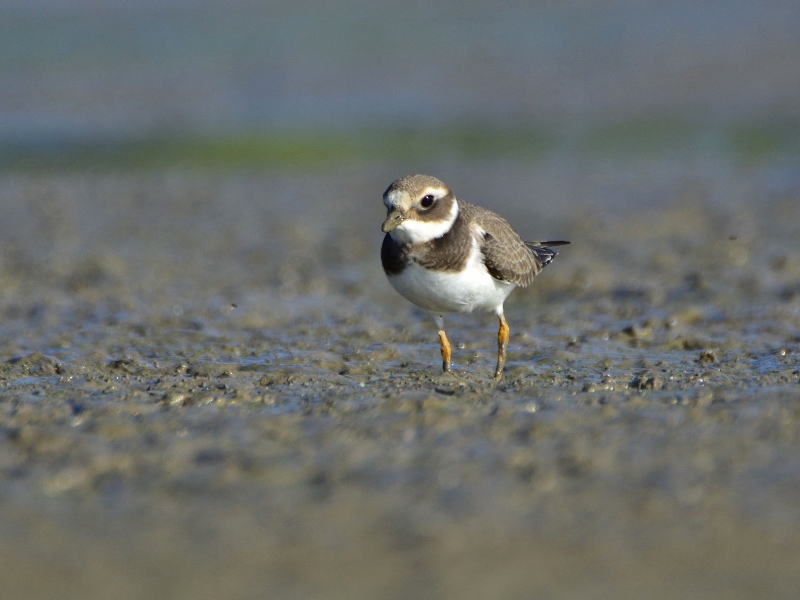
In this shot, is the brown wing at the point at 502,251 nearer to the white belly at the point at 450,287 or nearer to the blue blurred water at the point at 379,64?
the white belly at the point at 450,287

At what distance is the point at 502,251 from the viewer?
6512 mm

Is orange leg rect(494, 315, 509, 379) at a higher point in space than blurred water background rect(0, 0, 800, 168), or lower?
lower

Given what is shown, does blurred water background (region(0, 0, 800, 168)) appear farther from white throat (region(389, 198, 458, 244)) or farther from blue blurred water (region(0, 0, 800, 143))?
white throat (region(389, 198, 458, 244))

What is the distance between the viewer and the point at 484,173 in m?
13.6

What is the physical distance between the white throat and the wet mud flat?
86 cm

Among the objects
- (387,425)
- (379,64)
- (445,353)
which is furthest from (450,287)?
(379,64)

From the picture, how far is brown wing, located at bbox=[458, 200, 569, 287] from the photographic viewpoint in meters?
6.45

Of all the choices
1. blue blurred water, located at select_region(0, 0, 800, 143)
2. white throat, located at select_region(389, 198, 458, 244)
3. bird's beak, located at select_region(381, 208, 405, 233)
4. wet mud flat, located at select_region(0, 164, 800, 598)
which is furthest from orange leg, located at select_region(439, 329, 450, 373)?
blue blurred water, located at select_region(0, 0, 800, 143)

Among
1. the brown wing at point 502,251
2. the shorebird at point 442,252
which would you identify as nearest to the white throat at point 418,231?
the shorebird at point 442,252

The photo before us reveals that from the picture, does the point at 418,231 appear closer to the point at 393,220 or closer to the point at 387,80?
the point at 393,220

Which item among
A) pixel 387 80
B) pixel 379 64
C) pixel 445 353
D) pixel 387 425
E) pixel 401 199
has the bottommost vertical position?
pixel 387 425

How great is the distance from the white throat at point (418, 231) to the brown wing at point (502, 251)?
352 mm

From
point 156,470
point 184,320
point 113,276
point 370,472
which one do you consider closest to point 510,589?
point 370,472

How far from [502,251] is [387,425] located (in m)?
1.92
